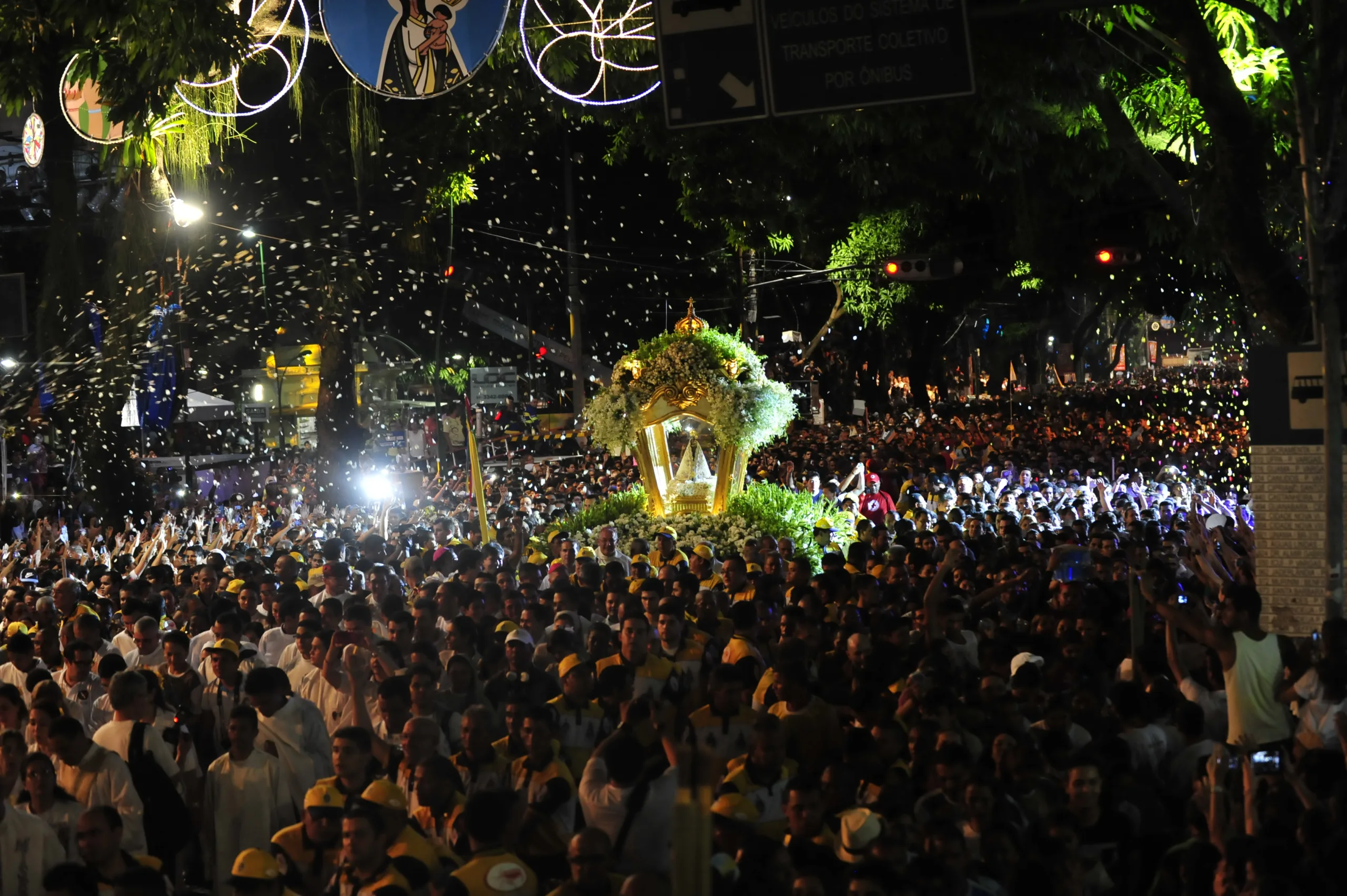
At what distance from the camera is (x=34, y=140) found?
17.0 m

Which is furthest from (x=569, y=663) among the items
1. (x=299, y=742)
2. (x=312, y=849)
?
(x=312, y=849)

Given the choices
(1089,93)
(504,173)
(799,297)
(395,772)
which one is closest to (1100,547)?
(1089,93)

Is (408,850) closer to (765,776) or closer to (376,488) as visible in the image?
(765,776)

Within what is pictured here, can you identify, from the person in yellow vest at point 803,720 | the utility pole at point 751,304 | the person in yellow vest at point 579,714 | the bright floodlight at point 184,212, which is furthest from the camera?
the utility pole at point 751,304

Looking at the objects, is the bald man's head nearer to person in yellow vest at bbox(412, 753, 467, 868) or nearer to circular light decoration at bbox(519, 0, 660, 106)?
person in yellow vest at bbox(412, 753, 467, 868)

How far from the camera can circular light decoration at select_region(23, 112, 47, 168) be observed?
16938 millimetres

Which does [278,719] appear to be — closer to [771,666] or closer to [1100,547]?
[771,666]

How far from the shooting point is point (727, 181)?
19.7m

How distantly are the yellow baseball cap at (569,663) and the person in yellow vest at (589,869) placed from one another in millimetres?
2489

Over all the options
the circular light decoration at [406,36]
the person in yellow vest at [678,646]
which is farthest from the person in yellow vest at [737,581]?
the circular light decoration at [406,36]

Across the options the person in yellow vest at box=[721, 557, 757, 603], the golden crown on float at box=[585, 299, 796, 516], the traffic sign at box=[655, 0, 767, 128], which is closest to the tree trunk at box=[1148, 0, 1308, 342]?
the traffic sign at box=[655, 0, 767, 128]

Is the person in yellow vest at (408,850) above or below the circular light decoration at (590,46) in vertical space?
below

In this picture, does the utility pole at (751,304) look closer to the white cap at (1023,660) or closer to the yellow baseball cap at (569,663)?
the white cap at (1023,660)

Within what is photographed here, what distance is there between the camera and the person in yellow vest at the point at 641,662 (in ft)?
29.7
